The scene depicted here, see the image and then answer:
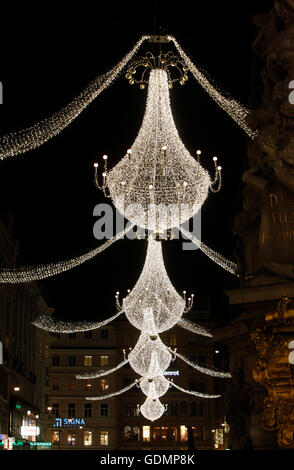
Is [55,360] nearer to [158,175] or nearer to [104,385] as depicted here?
[104,385]

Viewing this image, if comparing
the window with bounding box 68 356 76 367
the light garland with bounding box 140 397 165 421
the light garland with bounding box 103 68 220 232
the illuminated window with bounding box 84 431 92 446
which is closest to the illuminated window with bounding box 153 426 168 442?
the illuminated window with bounding box 84 431 92 446

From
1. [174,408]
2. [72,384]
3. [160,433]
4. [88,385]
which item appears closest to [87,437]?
[88,385]

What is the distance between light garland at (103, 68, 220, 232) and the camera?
18.1 m

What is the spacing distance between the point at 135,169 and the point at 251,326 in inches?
182

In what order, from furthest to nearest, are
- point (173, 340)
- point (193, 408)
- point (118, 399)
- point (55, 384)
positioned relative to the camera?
point (55, 384)
point (173, 340)
point (118, 399)
point (193, 408)

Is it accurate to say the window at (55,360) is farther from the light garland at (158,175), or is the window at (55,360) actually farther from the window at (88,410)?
the light garland at (158,175)

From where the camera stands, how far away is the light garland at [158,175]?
713 inches

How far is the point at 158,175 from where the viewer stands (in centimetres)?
1852

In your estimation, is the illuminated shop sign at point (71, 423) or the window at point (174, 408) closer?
the window at point (174, 408)

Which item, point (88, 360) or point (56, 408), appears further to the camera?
point (88, 360)

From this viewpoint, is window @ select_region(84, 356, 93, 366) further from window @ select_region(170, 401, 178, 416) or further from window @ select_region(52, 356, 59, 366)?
window @ select_region(170, 401, 178, 416)

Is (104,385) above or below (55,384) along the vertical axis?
below

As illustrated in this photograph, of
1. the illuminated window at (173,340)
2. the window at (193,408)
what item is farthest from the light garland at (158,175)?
the illuminated window at (173,340)

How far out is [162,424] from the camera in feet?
312
